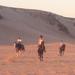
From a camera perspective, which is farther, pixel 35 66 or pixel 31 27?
pixel 31 27

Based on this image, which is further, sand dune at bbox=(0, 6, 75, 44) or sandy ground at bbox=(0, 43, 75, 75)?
sand dune at bbox=(0, 6, 75, 44)

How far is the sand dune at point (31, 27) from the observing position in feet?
273

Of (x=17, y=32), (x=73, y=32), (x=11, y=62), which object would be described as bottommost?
(x=73, y=32)

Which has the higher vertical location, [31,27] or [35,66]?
[35,66]

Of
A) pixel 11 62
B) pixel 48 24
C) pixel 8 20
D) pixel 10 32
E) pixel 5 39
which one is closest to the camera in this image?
pixel 11 62

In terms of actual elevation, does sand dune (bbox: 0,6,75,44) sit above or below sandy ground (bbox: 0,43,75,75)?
below

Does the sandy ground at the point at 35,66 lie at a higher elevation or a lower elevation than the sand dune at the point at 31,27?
higher

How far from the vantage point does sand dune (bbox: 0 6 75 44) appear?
83.3m

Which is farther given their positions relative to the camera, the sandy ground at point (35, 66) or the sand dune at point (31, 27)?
the sand dune at point (31, 27)

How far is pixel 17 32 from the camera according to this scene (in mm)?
85750

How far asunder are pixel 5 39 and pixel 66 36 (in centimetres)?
3070

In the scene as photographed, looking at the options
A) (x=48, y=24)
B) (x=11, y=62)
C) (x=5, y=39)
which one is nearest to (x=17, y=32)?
(x=5, y=39)

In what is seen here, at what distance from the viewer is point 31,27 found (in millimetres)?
101250

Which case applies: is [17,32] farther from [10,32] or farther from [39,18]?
[39,18]
